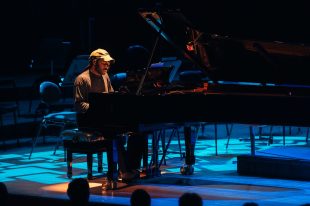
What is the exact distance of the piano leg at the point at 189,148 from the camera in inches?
299

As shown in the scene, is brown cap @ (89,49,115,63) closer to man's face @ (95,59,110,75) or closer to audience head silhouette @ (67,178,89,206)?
man's face @ (95,59,110,75)

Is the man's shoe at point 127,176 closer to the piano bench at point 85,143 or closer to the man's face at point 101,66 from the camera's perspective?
the piano bench at point 85,143

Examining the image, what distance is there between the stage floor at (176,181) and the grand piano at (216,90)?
601mm

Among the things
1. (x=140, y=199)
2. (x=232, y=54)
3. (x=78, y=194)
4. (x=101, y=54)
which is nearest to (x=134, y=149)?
(x=101, y=54)

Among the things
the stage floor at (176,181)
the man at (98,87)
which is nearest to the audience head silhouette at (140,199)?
the stage floor at (176,181)

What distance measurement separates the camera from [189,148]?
7652mm

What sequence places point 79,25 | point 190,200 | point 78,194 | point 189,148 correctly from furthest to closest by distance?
point 79,25, point 189,148, point 78,194, point 190,200

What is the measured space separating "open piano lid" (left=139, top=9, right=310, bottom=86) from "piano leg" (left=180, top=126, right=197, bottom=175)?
717 millimetres

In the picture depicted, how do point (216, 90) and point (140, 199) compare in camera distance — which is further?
point (216, 90)

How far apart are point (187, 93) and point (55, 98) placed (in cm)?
283

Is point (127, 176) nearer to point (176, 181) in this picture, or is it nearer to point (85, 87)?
point (176, 181)

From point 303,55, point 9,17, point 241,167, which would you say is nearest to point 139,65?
point 241,167

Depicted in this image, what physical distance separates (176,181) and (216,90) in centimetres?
102

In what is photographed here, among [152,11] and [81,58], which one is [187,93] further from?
[81,58]
